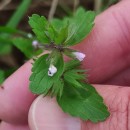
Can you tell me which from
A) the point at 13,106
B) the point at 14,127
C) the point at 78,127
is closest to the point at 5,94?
the point at 13,106

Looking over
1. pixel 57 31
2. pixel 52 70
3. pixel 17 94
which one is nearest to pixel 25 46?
pixel 17 94

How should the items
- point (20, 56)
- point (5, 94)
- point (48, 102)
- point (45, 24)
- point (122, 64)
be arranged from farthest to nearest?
1. point (20, 56)
2. point (122, 64)
3. point (5, 94)
4. point (48, 102)
5. point (45, 24)

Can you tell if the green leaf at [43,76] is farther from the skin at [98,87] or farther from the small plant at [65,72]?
the skin at [98,87]

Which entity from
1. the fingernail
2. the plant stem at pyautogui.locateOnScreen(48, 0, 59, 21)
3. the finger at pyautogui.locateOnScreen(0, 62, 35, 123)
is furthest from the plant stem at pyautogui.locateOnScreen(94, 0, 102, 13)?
the fingernail

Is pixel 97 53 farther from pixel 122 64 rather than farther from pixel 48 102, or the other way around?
pixel 48 102

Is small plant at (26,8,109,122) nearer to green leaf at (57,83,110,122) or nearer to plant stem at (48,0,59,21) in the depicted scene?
green leaf at (57,83,110,122)

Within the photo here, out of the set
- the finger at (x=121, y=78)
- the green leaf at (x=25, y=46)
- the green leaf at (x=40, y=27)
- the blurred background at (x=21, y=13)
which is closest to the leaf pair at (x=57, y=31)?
the green leaf at (x=40, y=27)
